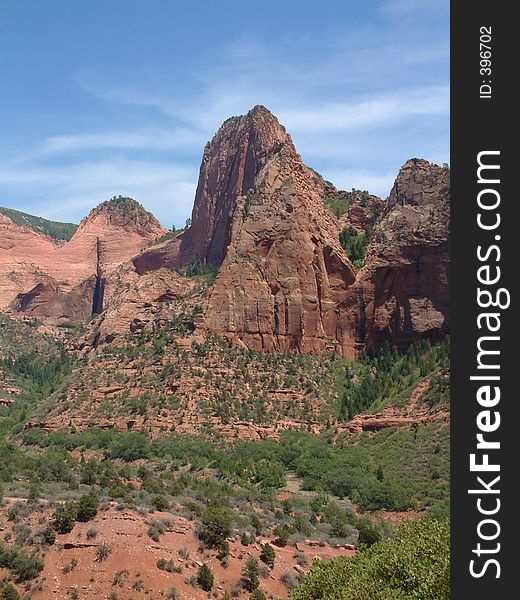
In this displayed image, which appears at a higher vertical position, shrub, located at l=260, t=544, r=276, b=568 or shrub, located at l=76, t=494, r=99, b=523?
shrub, located at l=76, t=494, r=99, b=523

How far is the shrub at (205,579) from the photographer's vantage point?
30.7 metres

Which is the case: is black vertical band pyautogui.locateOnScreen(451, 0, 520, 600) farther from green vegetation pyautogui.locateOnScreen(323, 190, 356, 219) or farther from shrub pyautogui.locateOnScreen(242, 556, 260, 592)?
green vegetation pyautogui.locateOnScreen(323, 190, 356, 219)

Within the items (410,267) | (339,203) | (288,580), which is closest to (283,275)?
(410,267)

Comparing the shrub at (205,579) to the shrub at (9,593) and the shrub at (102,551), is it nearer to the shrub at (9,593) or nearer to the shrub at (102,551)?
the shrub at (102,551)

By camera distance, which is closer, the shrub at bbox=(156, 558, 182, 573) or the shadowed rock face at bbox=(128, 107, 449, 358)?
the shrub at bbox=(156, 558, 182, 573)

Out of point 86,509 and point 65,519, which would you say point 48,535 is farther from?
point 86,509

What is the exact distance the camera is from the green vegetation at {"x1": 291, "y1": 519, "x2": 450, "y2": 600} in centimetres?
1823

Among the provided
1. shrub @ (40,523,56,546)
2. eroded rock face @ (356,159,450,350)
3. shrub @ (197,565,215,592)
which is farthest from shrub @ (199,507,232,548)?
eroded rock face @ (356,159,450,350)

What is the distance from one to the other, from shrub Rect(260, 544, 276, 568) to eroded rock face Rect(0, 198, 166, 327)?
353 feet

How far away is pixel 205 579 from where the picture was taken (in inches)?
1214

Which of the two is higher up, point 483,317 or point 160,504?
point 483,317

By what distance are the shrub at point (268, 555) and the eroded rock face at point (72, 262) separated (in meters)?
108

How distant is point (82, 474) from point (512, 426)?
3854 centimetres

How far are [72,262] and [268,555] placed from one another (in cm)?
12923
